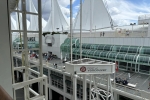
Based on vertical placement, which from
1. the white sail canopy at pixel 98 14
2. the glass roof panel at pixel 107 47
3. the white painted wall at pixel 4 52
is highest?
the white sail canopy at pixel 98 14

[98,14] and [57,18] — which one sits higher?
[57,18]

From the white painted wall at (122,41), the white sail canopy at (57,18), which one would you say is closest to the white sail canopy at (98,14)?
the white painted wall at (122,41)

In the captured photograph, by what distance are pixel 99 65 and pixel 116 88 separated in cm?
663

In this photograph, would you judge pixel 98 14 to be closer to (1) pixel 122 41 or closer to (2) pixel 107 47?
(2) pixel 107 47

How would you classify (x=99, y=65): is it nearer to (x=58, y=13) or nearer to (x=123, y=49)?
(x=123, y=49)

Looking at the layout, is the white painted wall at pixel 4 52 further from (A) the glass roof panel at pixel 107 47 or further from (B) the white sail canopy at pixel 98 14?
(B) the white sail canopy at pixel 98 14

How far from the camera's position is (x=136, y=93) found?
11.0m

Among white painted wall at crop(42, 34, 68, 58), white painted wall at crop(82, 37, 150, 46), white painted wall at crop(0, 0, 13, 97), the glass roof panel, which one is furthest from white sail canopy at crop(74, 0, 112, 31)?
white painted wall at crop(0, 0, 13, 97)

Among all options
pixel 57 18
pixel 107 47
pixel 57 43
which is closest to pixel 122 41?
pixel 107 47

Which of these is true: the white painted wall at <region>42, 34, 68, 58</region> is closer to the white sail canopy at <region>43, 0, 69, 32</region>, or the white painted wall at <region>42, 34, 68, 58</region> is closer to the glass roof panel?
the glass roof panel

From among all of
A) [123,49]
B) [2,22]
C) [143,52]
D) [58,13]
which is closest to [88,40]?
[123,49]

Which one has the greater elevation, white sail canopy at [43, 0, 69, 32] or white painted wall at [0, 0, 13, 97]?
white sail canopy at [43, 0, 69, 32]

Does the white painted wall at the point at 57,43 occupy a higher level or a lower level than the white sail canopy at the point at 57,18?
lower

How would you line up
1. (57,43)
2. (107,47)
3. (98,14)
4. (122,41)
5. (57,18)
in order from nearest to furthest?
(122,41), (107,47), (57,43), (98,14), (57,18)
